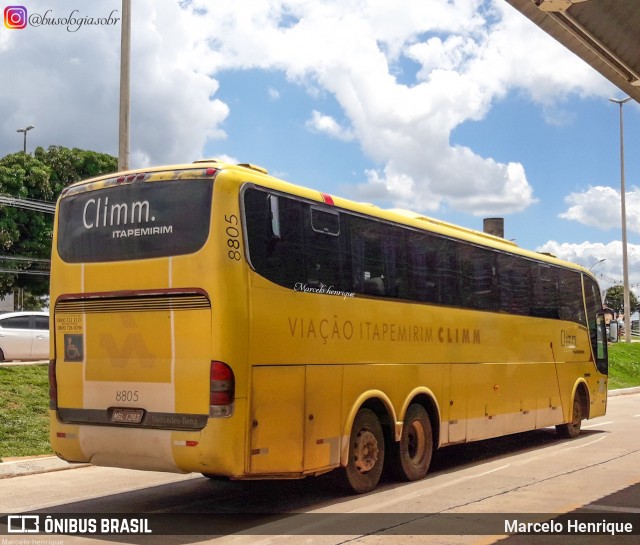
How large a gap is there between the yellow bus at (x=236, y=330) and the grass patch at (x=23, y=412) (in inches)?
172

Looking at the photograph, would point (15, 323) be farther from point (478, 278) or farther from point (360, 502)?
point (360, 502)

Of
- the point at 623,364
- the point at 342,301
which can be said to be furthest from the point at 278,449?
the point at 623,364

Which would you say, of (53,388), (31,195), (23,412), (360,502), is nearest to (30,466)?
(53,388)

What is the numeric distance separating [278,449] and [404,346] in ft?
10.0

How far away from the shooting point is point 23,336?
82.0 ft

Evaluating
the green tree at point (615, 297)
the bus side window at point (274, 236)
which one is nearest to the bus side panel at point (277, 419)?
the bus side window at point (274, 236)

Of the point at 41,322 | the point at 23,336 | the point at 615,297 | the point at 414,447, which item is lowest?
the point at 414,447

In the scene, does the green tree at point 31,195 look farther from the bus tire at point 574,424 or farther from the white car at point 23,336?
the bus tire at point 574,424

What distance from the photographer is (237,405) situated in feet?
27.4

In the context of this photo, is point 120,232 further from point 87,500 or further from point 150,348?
point 87,500

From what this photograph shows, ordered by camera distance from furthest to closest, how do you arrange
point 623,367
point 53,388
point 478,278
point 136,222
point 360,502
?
point 623,367, point 478,278, point 360,502, point 53,388, point 136,222

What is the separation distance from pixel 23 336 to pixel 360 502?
17666 millimetres

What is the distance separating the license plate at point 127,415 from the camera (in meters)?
8.66

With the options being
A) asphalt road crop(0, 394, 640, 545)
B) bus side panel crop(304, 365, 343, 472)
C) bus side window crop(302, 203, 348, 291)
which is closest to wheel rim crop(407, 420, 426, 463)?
asphalt road crop(0, 394, 640, 545)
